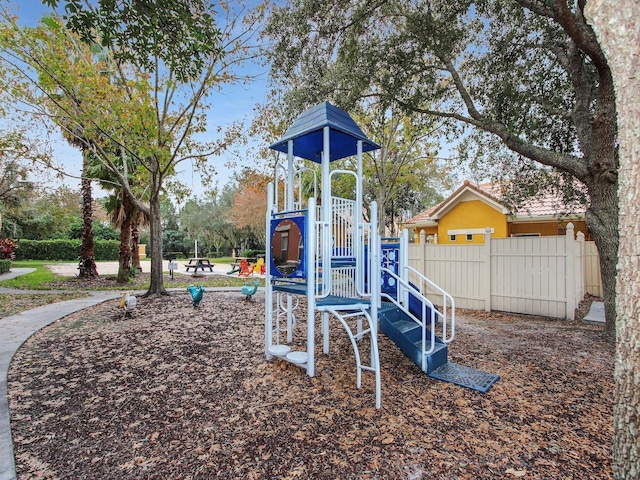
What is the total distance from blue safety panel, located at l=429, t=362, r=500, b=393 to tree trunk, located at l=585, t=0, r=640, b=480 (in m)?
2.22

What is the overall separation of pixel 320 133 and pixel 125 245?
11.8 m

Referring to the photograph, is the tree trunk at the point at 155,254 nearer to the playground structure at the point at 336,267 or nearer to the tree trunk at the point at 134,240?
the playground structure at the point at 336,267

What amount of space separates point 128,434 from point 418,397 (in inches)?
108

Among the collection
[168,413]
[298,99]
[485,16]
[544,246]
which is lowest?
[168,413]

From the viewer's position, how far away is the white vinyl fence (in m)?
6.88

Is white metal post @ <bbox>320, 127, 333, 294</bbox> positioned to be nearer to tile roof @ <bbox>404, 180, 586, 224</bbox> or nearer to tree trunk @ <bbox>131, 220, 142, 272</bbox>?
tile roof @ <bbox>404, 180, 586, 224</bbox>

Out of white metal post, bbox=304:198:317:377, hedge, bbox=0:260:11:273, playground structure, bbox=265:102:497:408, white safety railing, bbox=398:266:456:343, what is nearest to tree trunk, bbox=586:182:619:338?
white safety railing, bbox=398:266:456:343

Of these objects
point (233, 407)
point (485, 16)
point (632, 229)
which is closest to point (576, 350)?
point (632, 229)

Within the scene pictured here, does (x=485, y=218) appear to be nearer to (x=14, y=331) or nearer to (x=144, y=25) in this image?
(x=144, y=25)

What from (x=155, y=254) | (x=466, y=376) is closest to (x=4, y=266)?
(x=155, y=254)

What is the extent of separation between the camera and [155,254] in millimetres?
9438

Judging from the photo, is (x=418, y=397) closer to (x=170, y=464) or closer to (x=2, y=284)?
(x=170, y=464)

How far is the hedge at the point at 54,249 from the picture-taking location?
28.0 meters

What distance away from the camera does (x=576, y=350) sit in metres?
4.91
